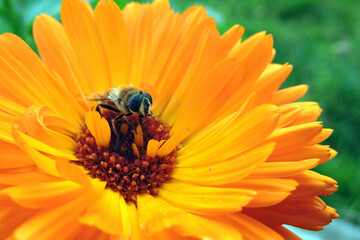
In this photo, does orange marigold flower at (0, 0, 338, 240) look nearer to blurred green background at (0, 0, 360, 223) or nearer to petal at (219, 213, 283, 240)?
petal at (219, 213, 283, 240)

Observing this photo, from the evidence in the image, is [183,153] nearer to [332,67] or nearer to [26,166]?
[26,166]

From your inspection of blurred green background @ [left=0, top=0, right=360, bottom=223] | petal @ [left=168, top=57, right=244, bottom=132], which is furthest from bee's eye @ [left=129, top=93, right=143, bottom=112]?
blurred green background @ [left=0, top=0, right=360, bottom=223]

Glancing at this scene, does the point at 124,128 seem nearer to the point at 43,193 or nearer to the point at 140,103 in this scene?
the point at 140,103

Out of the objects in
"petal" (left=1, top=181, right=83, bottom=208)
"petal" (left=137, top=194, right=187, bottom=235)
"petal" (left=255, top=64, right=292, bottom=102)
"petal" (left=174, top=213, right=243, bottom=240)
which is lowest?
"petal" (left=1, top=181, right=83, bottom=208)

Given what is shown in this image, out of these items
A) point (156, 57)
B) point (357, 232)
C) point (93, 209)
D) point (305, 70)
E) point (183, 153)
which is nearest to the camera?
point (93, 209)

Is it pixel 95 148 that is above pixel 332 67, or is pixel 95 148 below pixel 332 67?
below

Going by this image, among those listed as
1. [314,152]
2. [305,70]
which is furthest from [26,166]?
[305,70]

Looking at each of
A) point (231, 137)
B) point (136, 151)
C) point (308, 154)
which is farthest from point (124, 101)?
point (308, 154)
